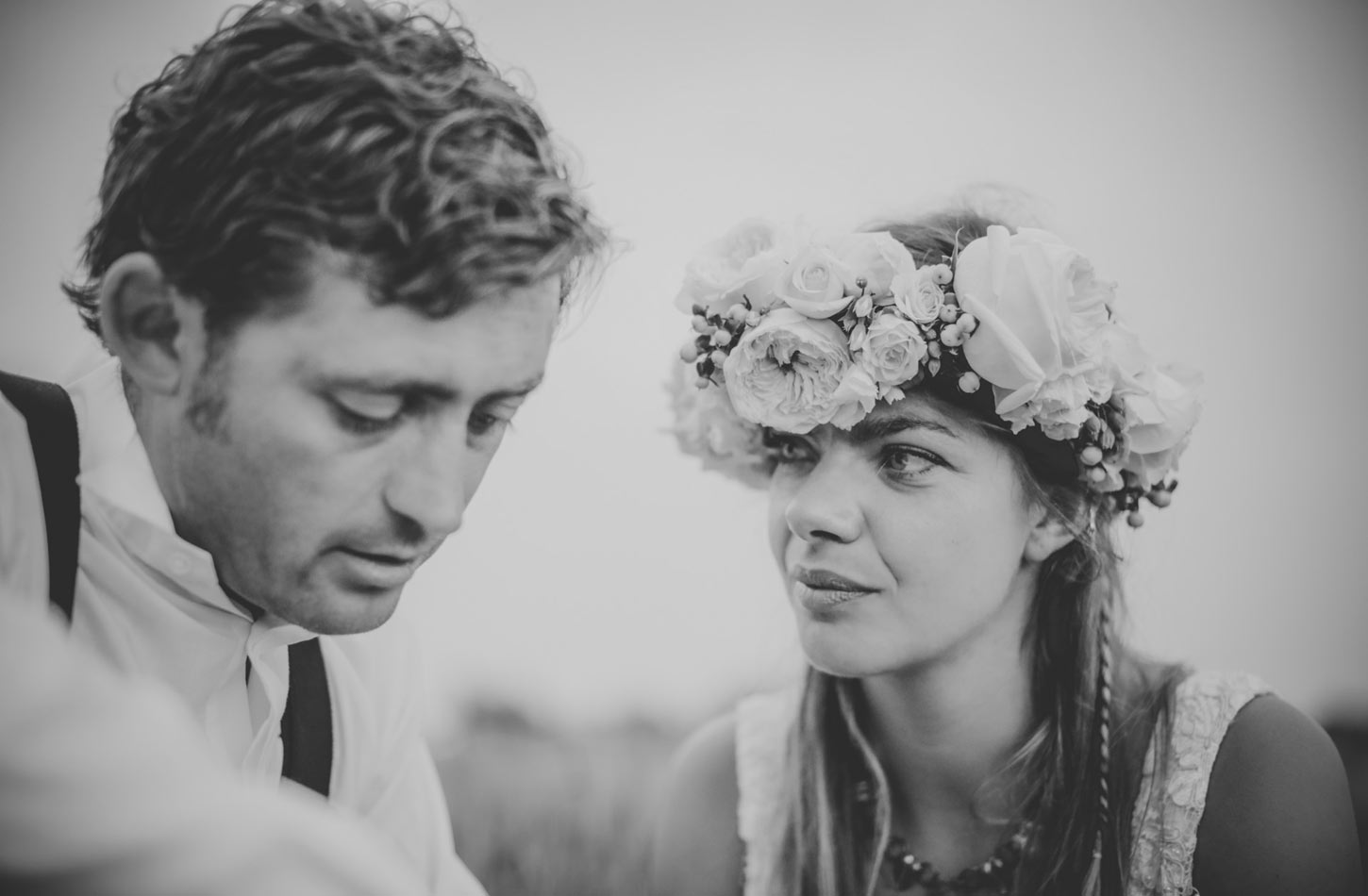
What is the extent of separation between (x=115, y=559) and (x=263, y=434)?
332mm

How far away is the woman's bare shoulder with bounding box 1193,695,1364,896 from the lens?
7.18 feet

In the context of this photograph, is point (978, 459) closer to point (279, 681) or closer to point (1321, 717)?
point (279, 681)

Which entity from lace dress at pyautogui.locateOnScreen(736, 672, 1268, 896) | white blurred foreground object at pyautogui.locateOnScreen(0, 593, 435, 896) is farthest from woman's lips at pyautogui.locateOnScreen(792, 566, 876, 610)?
white blurred foreground object at pyautogui.locateOnScreen(0, 593, 435, 896)

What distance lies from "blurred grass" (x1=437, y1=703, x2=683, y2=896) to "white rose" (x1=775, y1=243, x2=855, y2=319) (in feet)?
7.36

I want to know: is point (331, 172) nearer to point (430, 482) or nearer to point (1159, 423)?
point (430, 482)

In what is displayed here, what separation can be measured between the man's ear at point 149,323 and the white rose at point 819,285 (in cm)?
119

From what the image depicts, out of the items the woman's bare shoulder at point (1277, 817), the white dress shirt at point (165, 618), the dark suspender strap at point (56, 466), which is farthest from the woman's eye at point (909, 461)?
the dark suspender strap at point (56, 466)

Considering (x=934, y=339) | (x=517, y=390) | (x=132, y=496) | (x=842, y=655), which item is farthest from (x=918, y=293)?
(x=132, y=496)

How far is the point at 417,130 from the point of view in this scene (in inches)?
58.7

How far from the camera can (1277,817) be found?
2223 mm

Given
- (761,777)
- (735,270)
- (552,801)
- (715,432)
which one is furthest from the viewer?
(552,801)

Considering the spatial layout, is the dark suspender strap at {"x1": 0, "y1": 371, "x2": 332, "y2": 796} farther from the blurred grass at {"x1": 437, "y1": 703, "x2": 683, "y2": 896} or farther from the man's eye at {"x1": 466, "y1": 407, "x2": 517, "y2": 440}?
the blurred grass at {"x1": 437, "y1": 703, "x2": 683, "y2": 896}

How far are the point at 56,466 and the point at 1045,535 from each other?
6.65 ft

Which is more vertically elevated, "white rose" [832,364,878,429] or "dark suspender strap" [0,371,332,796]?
"white rose" [832,364,878,429]
